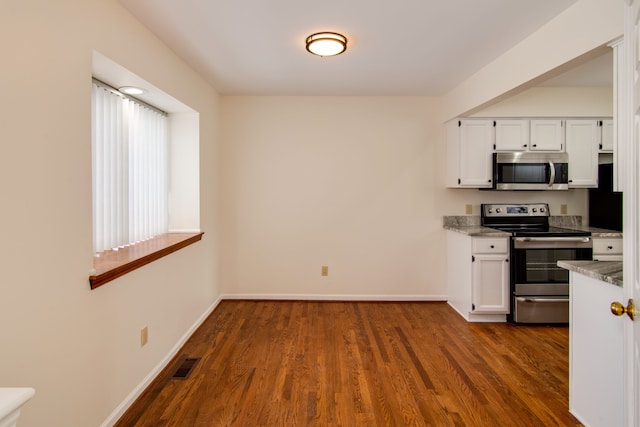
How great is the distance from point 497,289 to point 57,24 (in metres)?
3.98

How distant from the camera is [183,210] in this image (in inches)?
141

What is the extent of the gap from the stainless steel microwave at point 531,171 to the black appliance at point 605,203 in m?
0.42

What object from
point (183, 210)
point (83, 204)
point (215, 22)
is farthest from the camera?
point (183, 210)

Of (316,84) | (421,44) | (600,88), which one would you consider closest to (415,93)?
(316,84)

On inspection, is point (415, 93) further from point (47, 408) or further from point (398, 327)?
point (47, 408)

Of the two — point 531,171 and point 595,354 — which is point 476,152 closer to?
point 531,171

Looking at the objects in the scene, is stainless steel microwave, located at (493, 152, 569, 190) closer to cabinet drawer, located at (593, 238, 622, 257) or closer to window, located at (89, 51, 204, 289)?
cabinet drawer, located at (593, 238, 622, 257)

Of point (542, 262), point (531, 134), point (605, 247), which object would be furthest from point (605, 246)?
point (531, 134)

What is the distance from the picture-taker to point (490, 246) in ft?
12.1

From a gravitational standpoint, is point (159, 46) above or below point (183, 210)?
above

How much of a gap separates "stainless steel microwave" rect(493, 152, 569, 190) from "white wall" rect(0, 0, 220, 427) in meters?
3.57

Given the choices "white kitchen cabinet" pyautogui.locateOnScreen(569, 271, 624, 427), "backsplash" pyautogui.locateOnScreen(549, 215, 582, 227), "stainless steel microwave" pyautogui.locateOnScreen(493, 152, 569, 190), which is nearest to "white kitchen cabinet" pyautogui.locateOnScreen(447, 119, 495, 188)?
"stainless steel microwave" pyautogui.locateOnScreen(493, 152, 569, 190)

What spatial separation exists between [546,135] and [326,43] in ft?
9.24

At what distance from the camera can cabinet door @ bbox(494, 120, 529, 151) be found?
3.98 metres
